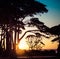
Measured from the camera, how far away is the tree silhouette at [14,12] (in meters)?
30.7

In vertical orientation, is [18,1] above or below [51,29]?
above

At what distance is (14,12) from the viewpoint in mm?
31281

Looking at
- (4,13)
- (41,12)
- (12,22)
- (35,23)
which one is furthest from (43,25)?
(4,13)

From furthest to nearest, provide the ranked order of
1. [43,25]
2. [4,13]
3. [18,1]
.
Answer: [43,25] → [18,1] → [4,13]

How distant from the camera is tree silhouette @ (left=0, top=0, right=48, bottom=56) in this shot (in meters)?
30.7

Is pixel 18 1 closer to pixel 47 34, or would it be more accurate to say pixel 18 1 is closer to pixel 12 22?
pixel 12 22

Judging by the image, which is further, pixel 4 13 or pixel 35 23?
pixel 35 23

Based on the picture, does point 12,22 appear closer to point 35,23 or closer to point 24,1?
point 24,1

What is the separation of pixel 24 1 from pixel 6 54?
22.4 ft

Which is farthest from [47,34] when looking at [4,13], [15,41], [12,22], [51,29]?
[4,13]

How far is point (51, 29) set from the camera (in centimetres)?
3909

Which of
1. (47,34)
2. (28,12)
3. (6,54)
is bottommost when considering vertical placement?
(6,54)

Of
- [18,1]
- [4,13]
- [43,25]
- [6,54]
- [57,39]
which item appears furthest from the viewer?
[57,39]

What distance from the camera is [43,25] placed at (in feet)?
125
